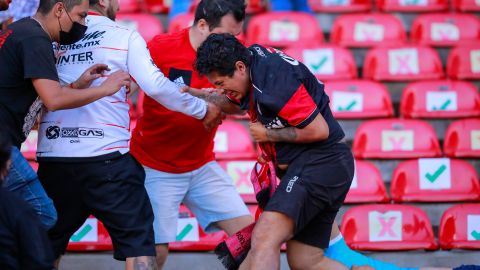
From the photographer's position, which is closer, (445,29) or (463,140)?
(463,140)

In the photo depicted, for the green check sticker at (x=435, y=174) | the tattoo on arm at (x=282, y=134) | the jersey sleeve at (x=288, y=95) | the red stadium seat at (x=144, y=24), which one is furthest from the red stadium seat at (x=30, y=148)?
the green check sticker at (x=435, y=174)

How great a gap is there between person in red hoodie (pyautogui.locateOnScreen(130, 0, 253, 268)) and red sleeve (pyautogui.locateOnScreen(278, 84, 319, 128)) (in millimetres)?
900

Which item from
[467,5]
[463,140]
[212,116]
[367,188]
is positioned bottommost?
[367,188]

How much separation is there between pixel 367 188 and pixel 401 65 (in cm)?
161

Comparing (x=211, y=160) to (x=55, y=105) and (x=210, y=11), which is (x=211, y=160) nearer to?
(x=210, y=11)

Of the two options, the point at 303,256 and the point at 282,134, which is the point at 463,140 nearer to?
the point at 303,256

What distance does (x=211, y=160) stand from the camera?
5.46 m

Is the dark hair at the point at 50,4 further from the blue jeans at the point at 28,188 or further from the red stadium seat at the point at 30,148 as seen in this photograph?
the red stadium seat at the point at 30,148

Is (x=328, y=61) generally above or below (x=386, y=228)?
above

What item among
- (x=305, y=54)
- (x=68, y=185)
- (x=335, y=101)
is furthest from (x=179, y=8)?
(x=68, y=185)

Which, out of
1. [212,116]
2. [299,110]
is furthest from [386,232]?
[299,110]

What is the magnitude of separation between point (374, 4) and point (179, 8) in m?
2.01

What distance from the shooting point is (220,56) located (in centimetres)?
446

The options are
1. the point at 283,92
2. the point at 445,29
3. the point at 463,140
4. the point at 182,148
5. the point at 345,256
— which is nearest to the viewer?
the point at 283,92
